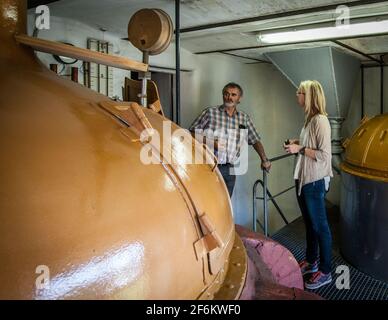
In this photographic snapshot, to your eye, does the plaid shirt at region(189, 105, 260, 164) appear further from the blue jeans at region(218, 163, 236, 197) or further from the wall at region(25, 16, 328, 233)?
the wall at region(25, 16, 328, 233)

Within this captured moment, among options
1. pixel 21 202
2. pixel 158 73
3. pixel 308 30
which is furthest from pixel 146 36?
pixel 158 73

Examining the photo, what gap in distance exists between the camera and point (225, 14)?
3.40 meters

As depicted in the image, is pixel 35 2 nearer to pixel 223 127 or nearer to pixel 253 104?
pixel 223 127

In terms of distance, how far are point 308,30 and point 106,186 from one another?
345 centimetres

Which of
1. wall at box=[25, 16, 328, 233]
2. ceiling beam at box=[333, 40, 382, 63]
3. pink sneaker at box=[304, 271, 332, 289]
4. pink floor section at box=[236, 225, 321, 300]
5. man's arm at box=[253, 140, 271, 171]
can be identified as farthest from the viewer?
wall at box=[25, 16, 328, 233]

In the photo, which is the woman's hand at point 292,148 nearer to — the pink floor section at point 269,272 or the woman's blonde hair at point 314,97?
the woman's blonde hair at point 314,97

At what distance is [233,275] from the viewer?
1.39 m

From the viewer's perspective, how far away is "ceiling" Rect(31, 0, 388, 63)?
3053 millimetres

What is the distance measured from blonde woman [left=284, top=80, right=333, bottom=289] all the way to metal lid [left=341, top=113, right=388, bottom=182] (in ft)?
1.88

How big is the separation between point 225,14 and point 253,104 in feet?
10.1

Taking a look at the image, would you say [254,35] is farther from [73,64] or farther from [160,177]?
[160,177]

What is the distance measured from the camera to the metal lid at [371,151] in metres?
2.98

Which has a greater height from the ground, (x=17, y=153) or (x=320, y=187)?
(x=17, y=153)

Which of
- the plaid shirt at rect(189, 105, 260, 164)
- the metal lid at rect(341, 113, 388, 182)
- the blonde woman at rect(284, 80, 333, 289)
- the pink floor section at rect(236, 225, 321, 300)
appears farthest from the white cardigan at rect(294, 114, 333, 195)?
the plaid shirt at rect(189, 105, 260, 164)
